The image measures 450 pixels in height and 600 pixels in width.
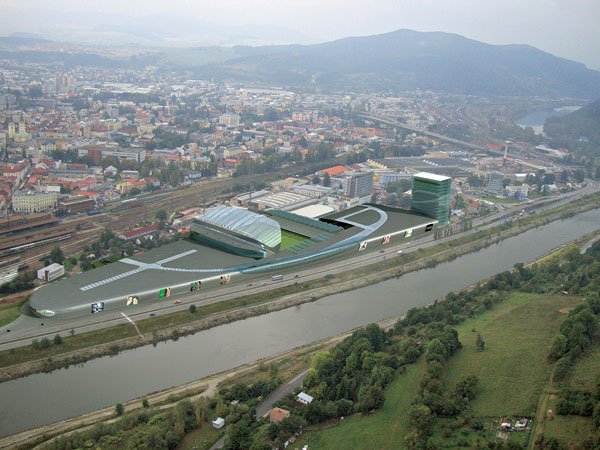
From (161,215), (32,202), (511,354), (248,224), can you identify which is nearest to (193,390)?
(248,224)

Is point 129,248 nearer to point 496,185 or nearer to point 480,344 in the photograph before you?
point 480,344

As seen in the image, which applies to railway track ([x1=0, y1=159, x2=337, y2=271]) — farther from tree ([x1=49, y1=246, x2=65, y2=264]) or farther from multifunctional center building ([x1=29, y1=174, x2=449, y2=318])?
multifunctional center building ([x1=29, y1=174, x2=449, y2=318])

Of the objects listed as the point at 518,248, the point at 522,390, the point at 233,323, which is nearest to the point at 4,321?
the point at 233,323

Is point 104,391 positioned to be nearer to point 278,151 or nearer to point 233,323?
point 233,323

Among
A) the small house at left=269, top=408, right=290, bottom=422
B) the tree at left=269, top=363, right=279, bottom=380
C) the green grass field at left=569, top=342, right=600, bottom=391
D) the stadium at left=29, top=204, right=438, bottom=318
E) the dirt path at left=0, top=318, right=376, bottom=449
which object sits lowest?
the dirt path at left=0, top=318, right=376, bottom=449

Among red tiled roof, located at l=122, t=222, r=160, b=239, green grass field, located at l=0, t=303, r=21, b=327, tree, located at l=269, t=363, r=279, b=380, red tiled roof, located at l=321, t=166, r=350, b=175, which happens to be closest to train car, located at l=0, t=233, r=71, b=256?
red tiled roof, located at l=122, t=222, r=160, b=239

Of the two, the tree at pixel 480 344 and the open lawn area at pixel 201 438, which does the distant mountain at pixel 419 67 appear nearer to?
the tree at pixel 480 344
